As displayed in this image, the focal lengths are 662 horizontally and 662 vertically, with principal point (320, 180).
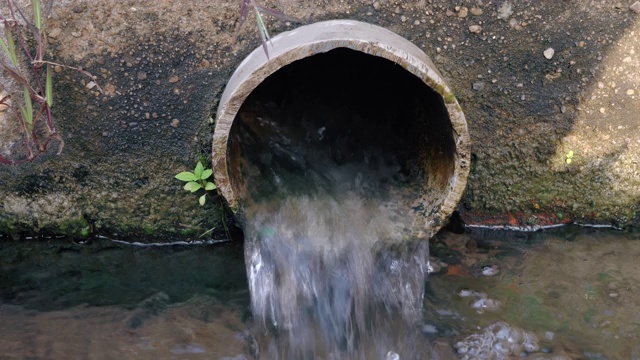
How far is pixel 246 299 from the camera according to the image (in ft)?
10.0

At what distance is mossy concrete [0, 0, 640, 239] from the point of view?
3.02m

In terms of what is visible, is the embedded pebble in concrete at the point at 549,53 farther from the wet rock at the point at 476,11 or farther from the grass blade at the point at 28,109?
the grass blade at the point at 28,109

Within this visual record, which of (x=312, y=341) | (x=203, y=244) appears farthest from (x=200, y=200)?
(x=312, y=341)

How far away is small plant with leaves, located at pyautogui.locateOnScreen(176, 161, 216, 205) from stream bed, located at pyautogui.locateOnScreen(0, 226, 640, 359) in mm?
361

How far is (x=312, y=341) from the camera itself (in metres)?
2.83

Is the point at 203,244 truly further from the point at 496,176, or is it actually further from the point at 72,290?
the point at 496,176

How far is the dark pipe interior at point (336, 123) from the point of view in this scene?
3.25 meters

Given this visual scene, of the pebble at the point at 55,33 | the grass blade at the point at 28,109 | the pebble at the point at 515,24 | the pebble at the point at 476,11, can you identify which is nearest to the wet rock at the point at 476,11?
the pebble at the point at 476,11

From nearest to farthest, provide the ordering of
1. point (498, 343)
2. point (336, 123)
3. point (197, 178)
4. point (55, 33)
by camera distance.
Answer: point (498, 343) → point (55, 33) → point (197, 178) → point (336, 123)

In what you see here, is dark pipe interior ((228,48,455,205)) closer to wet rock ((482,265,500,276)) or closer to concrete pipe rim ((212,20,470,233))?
concrete pipe rim ((212,20,470,233))

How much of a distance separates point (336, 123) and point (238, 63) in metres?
0.73

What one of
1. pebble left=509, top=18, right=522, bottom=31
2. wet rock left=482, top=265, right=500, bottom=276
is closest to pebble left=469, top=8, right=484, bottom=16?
pebble left=509, top=18, right=522, bottom=31

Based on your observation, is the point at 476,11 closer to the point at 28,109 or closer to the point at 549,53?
the point at 549,53

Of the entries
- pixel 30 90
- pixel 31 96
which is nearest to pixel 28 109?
pixel 30 90
